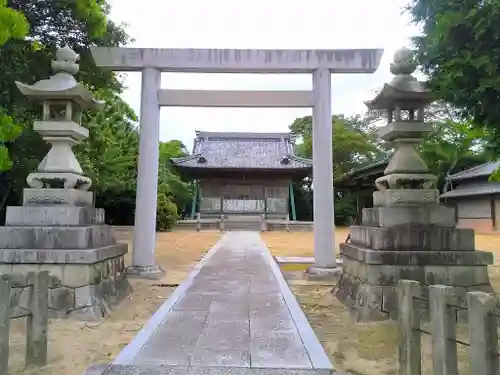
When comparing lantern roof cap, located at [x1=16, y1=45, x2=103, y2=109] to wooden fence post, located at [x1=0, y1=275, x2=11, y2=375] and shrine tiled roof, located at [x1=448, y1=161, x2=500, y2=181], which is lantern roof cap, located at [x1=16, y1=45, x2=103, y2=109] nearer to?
wooden fence post, located at [x1=0, y1=275, x2=11, y2=375]

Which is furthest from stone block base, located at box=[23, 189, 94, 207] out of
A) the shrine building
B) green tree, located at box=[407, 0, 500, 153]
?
the shrine building

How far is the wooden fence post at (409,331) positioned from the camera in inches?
136

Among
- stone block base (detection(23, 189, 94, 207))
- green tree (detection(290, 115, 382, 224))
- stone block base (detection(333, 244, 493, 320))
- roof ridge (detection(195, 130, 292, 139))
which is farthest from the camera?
roof ridge (detection(195, 130, 292, 139))

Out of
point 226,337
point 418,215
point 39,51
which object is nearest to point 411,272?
point 418,215

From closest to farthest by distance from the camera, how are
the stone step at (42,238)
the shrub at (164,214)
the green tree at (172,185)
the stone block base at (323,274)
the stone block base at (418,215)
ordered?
the stone step at (42,238)
the stone block base at (418,215)
the stone block base at (323,274)
the shrub at (164,214)
the green tree at (172,185)

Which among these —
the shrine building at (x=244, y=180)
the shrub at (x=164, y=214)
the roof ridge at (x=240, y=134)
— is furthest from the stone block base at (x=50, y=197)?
the roof ridge at (x=240, y=134)

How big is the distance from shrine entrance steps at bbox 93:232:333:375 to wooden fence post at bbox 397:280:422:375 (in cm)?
66

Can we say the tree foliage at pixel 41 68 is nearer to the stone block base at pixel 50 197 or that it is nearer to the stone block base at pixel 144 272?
the stone block base at pixel 50 197

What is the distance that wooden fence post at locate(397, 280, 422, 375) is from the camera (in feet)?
11.3

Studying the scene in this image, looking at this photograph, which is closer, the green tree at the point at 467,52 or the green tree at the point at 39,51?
the green tree at the point at 467,52

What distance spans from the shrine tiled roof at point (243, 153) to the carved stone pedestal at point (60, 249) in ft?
76.1

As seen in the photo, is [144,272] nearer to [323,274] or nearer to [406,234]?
[323,274]

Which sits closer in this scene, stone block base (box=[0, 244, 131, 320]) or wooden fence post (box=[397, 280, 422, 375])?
wooden fence post (box=[397, 280, 422, 375])

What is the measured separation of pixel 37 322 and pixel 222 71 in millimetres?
6437
